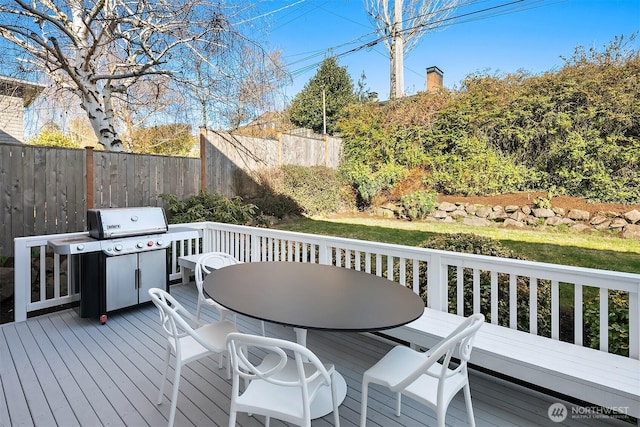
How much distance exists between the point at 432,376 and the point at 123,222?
2.96m

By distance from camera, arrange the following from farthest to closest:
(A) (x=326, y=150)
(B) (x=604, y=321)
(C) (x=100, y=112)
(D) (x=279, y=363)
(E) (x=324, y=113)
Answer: (E) (x=324, y=113)
(A) (x=326, y=150)
(C) (x=100, y=112)
(B) (x=604, y=321)
(D) (x=279, y=363)

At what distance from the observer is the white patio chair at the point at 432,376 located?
134 cm

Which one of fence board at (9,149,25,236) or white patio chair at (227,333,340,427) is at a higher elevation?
fence board at (9,149,25,236)

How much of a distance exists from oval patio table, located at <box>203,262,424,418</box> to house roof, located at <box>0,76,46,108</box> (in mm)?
4369

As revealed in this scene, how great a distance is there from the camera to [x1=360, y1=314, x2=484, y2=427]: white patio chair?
134cm

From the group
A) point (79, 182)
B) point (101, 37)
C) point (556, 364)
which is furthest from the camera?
point (101, 37)

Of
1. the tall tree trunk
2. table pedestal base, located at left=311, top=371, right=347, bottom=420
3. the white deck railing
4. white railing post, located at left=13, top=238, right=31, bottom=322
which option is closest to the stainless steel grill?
white railing post, located at left=13, top=238, right=31, bottom=322

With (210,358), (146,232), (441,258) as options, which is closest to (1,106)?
(146,232)

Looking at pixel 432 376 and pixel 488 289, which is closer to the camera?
pixel 432 376

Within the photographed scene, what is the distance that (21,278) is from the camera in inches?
118

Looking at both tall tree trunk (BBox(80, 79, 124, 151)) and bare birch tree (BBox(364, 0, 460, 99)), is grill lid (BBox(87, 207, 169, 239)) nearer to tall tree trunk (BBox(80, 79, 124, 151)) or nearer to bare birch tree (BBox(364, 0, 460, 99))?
tall tree trunk (BBox(80, 79, 124, 151))

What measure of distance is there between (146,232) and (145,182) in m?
1.81

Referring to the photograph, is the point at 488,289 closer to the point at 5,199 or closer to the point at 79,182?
the point at 79,182

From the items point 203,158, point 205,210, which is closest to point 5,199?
point 205,210
